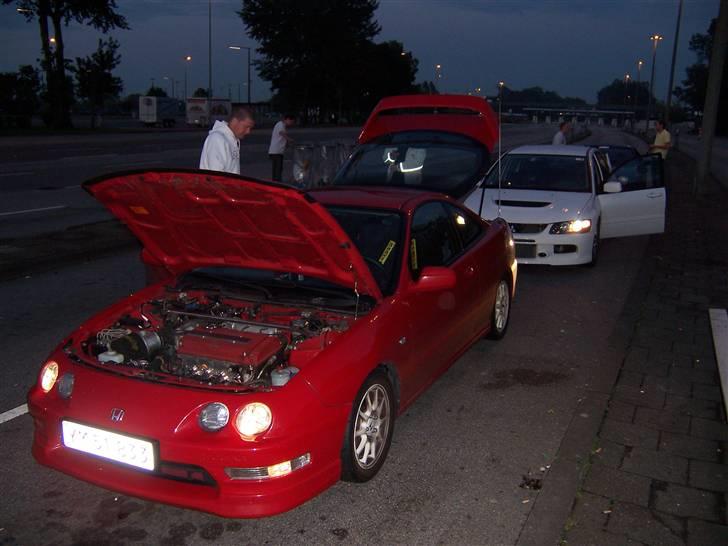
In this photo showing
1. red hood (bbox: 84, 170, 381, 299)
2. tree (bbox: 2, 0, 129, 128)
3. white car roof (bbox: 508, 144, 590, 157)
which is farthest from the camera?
tree (bbox: 2, 0, 129, 128)

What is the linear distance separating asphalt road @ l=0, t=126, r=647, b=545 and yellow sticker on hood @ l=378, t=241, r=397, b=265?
1.11 m

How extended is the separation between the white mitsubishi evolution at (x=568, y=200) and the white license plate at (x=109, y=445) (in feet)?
20.5

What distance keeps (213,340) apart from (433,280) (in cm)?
138

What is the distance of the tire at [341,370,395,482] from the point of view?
380 cm

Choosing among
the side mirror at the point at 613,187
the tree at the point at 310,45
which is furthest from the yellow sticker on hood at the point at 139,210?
the tree at the point at 310,45

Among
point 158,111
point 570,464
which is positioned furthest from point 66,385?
point 158,111

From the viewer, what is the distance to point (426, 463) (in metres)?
4.34

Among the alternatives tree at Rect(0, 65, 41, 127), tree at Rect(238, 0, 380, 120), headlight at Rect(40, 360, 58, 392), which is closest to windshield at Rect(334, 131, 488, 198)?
headlight at Rect(40, 360, 58, 392)

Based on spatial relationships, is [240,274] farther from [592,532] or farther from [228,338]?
[592,532]

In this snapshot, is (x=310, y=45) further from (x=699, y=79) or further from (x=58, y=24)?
(x=699, y=79)

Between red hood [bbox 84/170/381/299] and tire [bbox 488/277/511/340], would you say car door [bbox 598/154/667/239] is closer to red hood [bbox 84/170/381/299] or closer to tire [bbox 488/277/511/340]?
tire [bbox 488/277/511/340]

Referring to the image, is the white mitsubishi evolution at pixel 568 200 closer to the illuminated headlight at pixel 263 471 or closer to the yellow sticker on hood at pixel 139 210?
the yellow sticker on hood at pixel 139 210

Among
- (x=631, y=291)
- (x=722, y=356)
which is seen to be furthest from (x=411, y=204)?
(x=631, y=291)

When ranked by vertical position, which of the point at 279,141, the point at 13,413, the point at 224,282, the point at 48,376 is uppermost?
the point at 279,141
